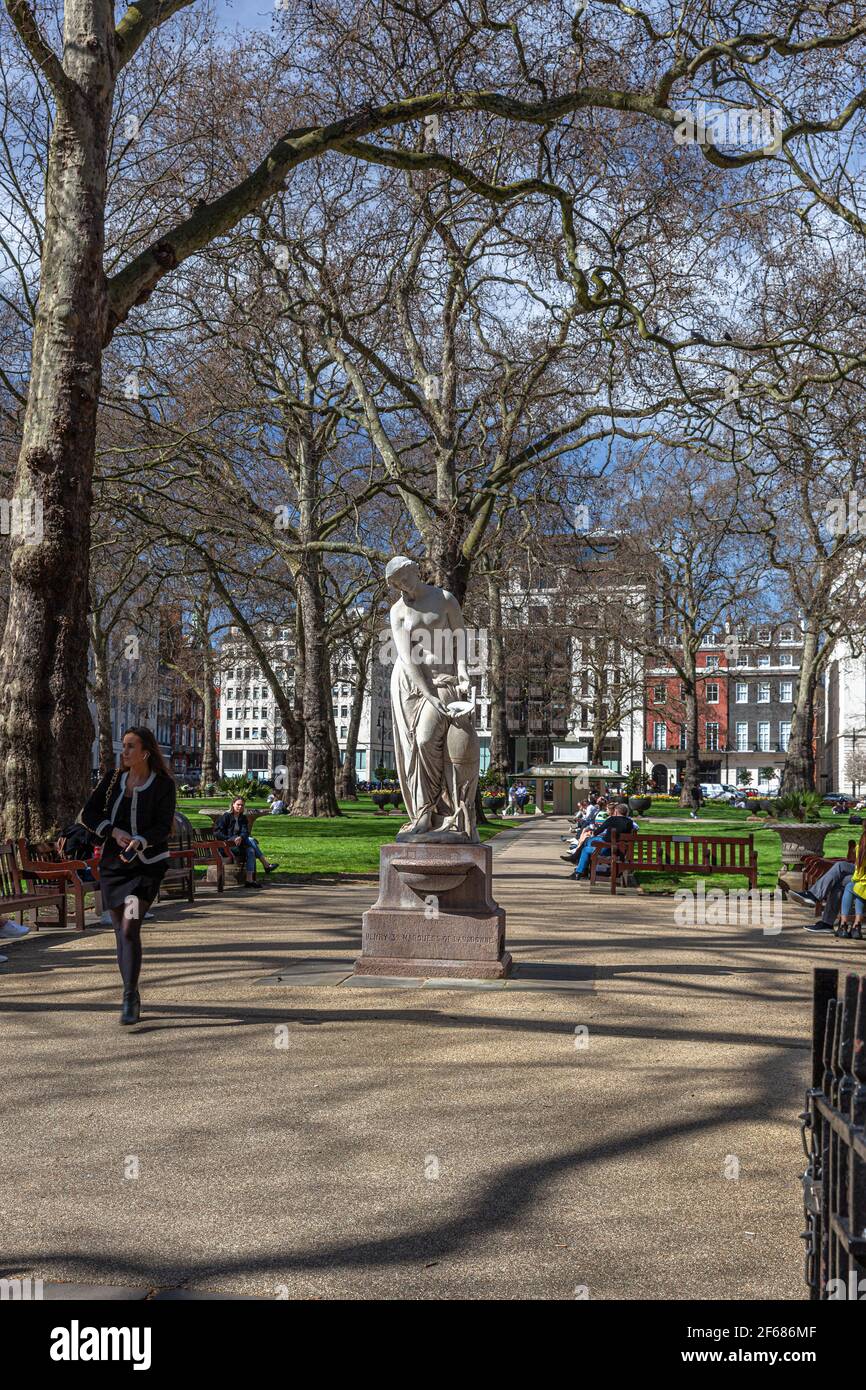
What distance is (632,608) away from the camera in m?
47.2

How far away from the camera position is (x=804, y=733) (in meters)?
41.7

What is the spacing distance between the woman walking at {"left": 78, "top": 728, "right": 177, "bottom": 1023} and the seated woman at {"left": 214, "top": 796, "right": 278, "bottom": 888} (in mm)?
8950

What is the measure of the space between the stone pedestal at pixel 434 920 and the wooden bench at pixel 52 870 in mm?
3349

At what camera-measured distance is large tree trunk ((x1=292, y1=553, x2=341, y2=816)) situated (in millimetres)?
30031

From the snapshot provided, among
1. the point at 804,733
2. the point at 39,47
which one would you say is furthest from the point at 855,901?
the point at 804,733

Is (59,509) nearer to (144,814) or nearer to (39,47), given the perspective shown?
(39,47)

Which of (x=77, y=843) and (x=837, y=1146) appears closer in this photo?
(x=837, y=1146)

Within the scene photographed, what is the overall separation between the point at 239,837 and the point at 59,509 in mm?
6104

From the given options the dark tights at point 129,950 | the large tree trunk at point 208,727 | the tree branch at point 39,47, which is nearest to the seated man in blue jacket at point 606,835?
the dark tights at point 129,950

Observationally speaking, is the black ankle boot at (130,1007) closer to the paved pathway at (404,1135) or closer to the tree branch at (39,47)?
the paved pathway at (404,1135)

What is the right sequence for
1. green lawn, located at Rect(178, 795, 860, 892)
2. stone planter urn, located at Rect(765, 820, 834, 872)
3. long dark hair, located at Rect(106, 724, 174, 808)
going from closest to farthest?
long dark hair, located at Rect(106, 724, 174, 808) < stone planter urn, located at Rect(765, 820, 834, 872) < green lawn, located at Rect(178, 795, 860, 892)

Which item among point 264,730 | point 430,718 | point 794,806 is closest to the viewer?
point 430,718

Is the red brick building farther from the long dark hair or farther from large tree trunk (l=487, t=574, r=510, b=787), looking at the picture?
the long dark hair

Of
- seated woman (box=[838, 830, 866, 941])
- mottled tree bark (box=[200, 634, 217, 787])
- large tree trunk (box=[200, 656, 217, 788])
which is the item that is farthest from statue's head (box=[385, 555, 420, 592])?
large tree trunk (box=[200, 656, 217, 788])
